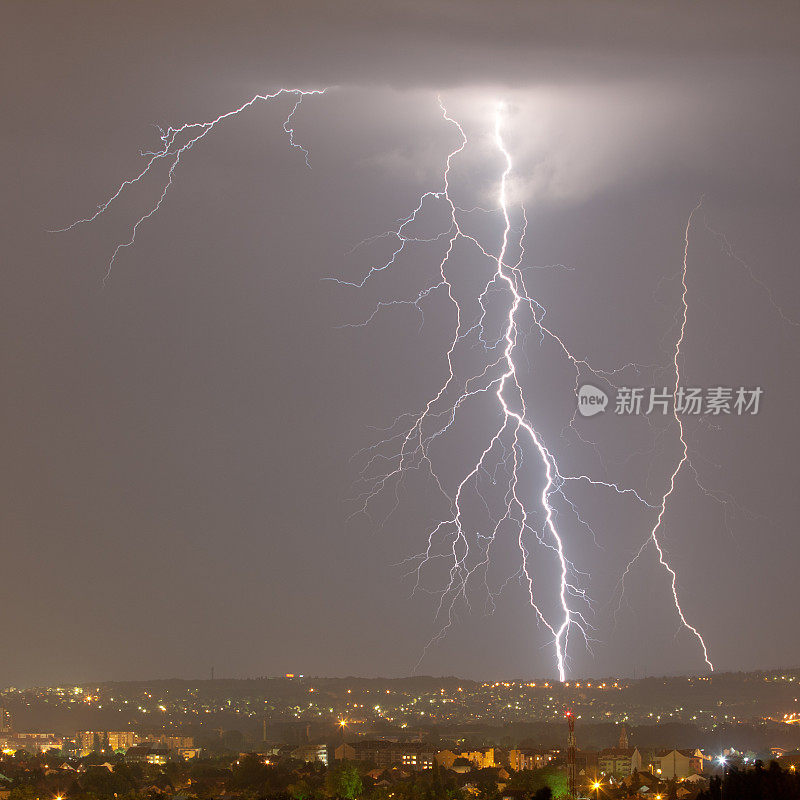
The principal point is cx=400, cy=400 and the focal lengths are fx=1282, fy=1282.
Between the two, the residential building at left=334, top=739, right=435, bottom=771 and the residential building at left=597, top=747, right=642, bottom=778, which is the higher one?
the residential building at left=334, top=739, right=435, bottom=771

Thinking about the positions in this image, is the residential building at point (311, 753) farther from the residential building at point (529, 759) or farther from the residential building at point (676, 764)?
the residential building at point (676, 764)

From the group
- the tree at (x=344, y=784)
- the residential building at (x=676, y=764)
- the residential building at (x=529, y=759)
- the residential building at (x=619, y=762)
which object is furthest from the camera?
the residential building at (x=529, y=759)

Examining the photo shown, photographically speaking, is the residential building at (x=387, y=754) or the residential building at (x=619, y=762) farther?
the residential building at (x=387, y=754)

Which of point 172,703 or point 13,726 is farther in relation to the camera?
point 172,703

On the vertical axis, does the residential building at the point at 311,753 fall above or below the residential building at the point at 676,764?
above

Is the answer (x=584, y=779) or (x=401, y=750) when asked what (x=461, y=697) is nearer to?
(x=401, y=750)

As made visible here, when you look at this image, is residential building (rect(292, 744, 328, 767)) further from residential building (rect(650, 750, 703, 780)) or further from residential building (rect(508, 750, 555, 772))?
residential building (rect(650, 750, 703, 780))

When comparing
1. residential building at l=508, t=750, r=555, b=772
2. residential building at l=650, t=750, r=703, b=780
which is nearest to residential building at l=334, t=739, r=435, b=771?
residential building at l=508, t=750, r=555, b=772

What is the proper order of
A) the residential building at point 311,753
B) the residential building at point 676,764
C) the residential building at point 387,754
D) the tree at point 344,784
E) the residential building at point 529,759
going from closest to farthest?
the tree at point 344,784 → the residential building at point 676,764 → the residential building at point 529,759 → the residential building at point 387,754 → the residential building at point 311,753

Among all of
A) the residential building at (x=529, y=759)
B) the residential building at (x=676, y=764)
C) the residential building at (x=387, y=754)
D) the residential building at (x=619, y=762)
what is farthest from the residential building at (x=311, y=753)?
the residential building at (x=676, y=764)

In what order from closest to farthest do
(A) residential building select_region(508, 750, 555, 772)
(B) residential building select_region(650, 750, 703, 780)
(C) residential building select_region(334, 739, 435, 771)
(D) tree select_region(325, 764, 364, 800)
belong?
1. (D) tree select_region(325, 764, 364, 800)
2. (B) residential building select_region(650, 750, 703, 780)
3. (A) residential building select_region(508, 750, 555, 772)
4. (C) residential building select_region(334, 739, 435, 771)

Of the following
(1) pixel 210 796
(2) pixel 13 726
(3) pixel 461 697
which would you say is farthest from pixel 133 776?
(3) pixel 461 697
